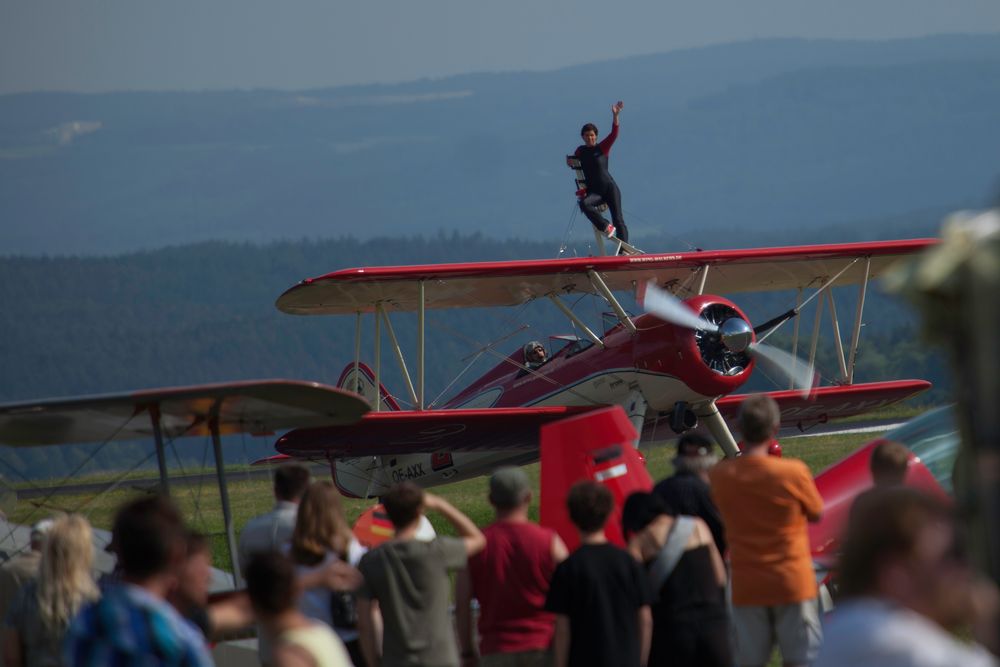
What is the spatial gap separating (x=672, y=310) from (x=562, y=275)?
4.91 ft

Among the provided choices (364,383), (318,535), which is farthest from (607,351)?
(318,535)

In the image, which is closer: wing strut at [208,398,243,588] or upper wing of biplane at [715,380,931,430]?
wing strut at [208,398,243,588]

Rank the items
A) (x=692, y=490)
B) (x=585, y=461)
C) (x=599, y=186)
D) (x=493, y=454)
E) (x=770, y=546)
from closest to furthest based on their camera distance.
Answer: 1. (x=770, y=546)
2. (x=692, y=490)
3. (x=585, y=461)
4. (x=599, y=186)
5. (x=493, y=454)

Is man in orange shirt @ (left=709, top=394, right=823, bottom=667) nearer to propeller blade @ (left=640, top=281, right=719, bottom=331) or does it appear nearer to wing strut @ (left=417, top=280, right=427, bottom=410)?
propeller blade @ (left=640, top=281, right=719, bottom=331)

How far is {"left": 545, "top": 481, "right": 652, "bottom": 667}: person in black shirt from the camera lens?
571cm

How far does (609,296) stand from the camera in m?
15.2

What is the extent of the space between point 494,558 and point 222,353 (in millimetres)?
150263

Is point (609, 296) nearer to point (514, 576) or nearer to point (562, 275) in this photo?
point (562, 275)

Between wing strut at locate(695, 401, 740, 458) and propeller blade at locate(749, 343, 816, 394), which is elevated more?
propeller blade at locate(749, 343, 816, 394)

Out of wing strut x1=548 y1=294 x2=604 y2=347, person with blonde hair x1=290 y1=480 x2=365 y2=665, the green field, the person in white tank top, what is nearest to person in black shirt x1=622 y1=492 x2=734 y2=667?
person with blonde hair x1=290 y1=480 x2=365 y2=665

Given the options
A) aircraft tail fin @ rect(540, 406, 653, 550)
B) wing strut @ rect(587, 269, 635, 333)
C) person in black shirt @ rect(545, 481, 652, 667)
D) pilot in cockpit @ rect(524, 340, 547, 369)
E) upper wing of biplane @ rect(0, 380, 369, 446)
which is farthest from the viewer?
pilot in cockpit @ rect(524, 340, 547, 369)

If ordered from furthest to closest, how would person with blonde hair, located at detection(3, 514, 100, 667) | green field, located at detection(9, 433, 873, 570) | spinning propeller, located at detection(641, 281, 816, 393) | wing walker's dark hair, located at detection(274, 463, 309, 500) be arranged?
green field, located at detection(9, 433, 873, 570) < spinning propeller, located at detection(641, 281, 816, 393) < wing walker's dark hair, located at detection(274, 463, 309, 500) < person with blonde hair, located at detection(3, 514, 100, 667)

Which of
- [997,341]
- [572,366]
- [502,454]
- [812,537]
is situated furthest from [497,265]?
[997,341]

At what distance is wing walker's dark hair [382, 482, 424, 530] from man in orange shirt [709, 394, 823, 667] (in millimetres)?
1457
